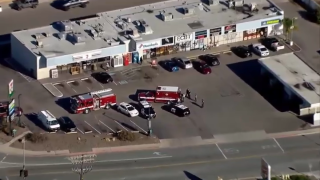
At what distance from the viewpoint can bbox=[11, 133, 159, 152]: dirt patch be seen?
4963 inches

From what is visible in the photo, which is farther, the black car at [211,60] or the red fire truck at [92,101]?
the black car at [211,60]

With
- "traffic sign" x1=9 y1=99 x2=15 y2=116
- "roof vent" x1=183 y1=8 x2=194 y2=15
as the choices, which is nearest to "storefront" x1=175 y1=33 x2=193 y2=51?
"roof vent" x1=183 y1=8 x2=194 y2=15

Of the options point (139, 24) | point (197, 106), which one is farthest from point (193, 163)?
→ point (139, 24)

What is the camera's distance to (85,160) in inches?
4897

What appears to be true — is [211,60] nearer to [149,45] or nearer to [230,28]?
[230,28]

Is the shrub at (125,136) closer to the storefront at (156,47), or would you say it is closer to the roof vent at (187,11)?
the storefront at (156,47)

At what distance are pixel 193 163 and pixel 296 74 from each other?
69.8ft

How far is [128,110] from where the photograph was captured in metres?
133

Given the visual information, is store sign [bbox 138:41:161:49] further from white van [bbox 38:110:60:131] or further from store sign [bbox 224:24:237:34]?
white van [bbox 38:110:60:131]

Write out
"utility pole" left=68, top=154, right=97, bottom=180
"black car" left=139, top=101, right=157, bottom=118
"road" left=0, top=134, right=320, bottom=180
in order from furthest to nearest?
1. "black car" left=139, top=101, right=157, bottom=118
2. "road" left=0, top=134, right=320, bottom=180
3. "utility pole" left=68, top=154, right=97, bottom=180

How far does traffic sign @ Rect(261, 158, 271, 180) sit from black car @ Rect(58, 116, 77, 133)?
72.7 ft

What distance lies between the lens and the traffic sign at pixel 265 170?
386 ft

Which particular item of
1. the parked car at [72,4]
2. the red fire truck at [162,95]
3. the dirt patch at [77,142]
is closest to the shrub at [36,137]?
the dirt patch at [77,142]

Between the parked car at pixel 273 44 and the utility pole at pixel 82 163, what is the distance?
34.7 metres
